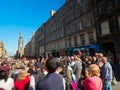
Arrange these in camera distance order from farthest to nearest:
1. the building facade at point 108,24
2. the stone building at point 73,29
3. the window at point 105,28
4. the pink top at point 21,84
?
the stone building at point 73,29
the window at point 105,28
the building facade at point 108,24
the pink top at point 21,84

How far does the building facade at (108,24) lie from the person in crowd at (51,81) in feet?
59.7

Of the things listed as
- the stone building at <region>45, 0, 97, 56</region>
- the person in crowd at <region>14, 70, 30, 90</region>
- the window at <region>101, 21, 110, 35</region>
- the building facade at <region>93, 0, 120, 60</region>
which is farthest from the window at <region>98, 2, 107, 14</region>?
the person in crowd at <region>14, 70, 30, 90</region>

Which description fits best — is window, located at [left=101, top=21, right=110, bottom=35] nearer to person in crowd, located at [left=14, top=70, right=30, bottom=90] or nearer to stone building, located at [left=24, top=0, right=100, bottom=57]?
stone building, located at [left=24, top=0, right=100, bottom=57]

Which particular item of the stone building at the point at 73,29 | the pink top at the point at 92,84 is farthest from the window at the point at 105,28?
the pink top at the point at 92,84

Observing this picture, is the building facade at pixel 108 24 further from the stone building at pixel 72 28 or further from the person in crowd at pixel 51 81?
the person in crowd at pixel 51 81

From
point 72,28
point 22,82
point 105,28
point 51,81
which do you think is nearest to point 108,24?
point 105,28

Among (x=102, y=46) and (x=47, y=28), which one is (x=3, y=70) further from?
(x=47, y=28)

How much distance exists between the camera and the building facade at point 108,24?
65.2ft

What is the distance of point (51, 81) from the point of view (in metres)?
2.88

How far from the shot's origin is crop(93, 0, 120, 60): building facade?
1988 centimetres

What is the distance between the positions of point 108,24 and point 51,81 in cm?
1987

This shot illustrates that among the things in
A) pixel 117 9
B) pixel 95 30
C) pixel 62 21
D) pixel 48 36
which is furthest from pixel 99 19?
pixel 48 36

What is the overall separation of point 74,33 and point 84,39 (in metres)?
4.18

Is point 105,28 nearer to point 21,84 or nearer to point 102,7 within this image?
point 102,7
